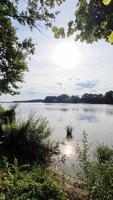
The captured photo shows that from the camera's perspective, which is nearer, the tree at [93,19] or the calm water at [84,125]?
the tree at [93,19]

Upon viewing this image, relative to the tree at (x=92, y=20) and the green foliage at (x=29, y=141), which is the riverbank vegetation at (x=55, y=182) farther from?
the tree at (x=92, y=20)

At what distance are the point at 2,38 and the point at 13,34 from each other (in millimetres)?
1111

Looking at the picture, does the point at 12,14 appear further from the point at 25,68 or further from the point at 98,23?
the point at 98,23

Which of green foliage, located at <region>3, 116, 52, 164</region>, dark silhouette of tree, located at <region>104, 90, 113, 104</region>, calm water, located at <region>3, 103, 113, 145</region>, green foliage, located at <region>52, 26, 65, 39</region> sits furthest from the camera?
dark silhouette of tree, located at <region>104, 90, 113, 104</region>

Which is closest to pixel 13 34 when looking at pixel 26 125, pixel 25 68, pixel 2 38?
pixel 2 38

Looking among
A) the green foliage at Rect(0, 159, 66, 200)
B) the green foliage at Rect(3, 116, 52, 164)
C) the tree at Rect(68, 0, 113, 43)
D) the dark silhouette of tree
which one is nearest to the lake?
the green foliage at Rect(3, 116, 52, 164)

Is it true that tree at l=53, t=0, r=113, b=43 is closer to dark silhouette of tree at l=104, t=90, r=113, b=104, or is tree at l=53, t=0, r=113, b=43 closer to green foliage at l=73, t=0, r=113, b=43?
green foliage at l=73, t=0, r=113, b=43

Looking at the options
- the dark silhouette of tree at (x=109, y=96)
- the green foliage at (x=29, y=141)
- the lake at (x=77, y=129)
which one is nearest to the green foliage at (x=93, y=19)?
the lake at (x=77, y=129)

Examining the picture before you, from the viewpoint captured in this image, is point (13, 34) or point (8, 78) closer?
point (13, 34)

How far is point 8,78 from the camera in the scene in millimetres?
25031

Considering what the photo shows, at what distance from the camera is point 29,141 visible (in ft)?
52.6

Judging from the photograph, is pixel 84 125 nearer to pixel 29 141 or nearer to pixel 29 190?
pixel 29 141

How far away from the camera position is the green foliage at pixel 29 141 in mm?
15148

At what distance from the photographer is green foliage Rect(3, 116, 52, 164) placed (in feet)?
49.7
